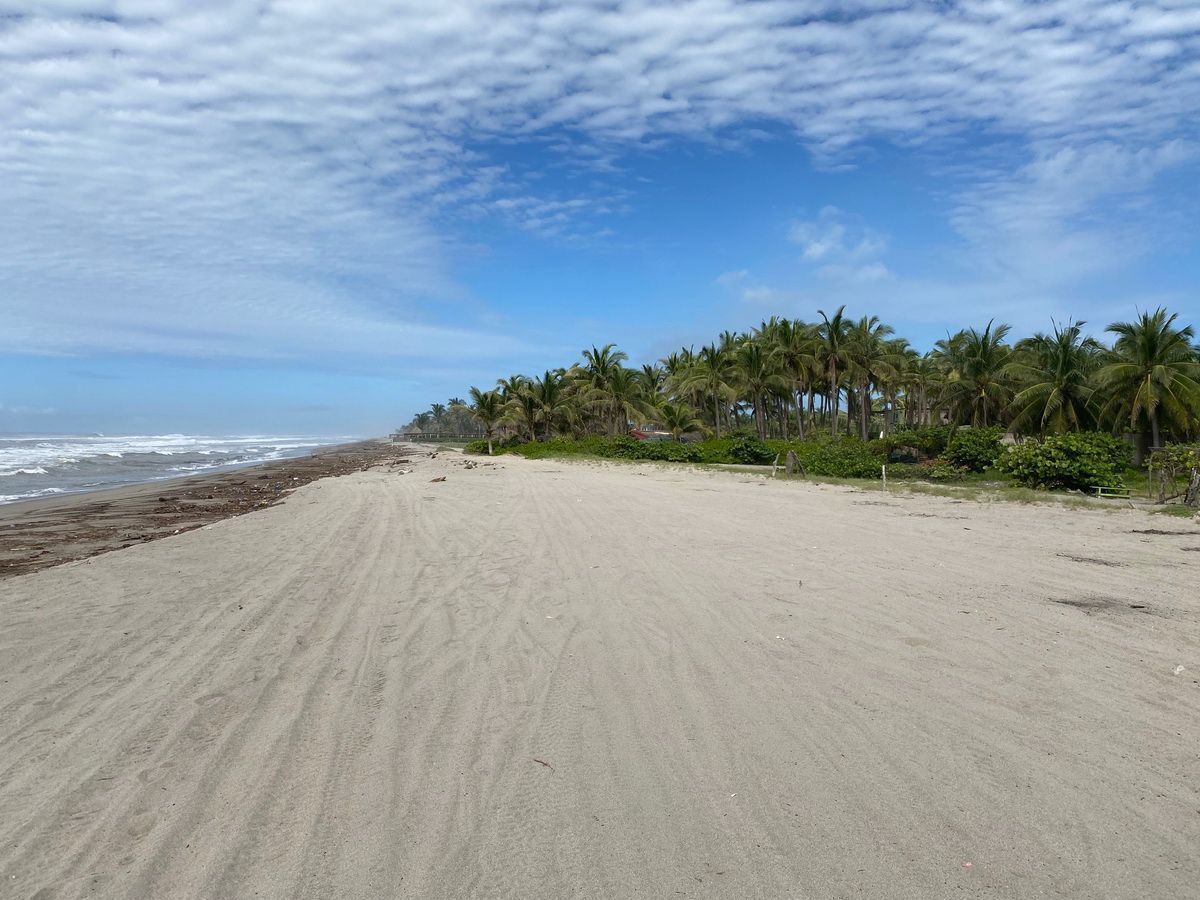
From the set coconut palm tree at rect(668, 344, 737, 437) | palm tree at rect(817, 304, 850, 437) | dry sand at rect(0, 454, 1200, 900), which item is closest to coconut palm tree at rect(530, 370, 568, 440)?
coconut palm tree at rect(668, 344, 737, 437)

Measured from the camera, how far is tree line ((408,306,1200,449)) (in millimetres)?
26766

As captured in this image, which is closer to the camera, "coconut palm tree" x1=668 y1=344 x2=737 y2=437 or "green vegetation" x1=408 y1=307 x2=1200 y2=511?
"green vegetation" x1=408 y1=307 x2=1200 y2=511

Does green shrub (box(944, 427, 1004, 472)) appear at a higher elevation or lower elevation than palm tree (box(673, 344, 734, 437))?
lower

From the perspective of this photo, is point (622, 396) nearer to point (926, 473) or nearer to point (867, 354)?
point (867, 354)

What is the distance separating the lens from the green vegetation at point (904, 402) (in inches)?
855

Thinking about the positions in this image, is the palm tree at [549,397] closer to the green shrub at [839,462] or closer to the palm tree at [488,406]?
the palm tree at [488,406]

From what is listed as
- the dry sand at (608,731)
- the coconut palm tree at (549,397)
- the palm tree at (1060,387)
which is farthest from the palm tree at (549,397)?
the dry sand at (608,731)

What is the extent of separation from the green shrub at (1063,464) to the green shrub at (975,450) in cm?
351

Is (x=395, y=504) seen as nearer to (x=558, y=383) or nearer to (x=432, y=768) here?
(x=432, y=768)

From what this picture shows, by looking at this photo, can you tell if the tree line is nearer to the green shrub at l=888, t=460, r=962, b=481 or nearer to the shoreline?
the green shrub at l=888, t=460, r=962, b=481

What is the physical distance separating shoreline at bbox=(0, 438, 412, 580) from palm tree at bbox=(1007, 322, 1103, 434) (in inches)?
1215

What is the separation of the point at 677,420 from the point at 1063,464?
28.0 metres

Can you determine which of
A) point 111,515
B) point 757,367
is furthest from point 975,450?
point 111,515

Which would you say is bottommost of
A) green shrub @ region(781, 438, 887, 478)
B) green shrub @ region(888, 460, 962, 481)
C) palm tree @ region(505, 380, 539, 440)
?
green shrub @ region(888, 460, 962, 481)
